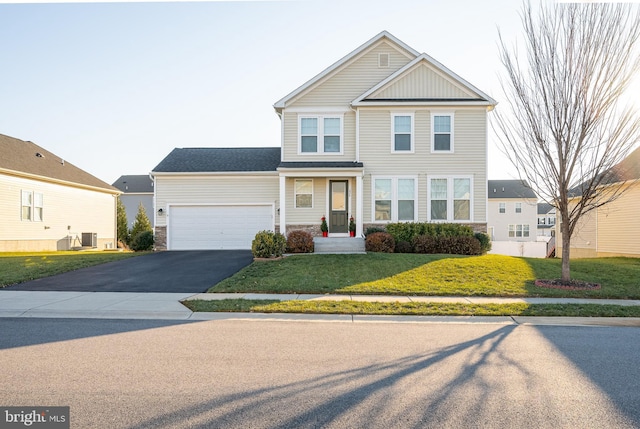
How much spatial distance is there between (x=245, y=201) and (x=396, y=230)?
7786 millimetres

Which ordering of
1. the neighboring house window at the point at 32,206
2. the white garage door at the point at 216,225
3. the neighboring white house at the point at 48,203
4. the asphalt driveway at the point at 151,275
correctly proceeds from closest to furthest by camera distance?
1. the asphalt driveway at the point at 151,275
2. the white garage door at the point at 216,225
3. the neighboring white house at the point at 48,203
4. the neighboring house window at the point at 32,206

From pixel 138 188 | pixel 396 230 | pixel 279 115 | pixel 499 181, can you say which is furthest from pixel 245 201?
A: pixel 499 181

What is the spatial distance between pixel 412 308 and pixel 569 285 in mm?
5777

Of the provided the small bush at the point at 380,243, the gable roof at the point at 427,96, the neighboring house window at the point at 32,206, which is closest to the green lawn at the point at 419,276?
the small bush at the point at 380,243

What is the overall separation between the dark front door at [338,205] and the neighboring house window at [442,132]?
15.3 feet

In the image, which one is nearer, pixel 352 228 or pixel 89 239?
pixel 352 228

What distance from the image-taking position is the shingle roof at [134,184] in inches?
1866

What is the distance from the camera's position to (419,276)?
12625 millimetres

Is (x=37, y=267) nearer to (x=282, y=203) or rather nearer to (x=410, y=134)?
(x=282, y=203)

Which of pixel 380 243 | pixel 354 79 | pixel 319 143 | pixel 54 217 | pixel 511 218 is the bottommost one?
pixel 380 243

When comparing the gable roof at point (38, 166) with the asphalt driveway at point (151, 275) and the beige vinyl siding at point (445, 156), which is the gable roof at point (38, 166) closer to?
the asphalt driveway at point (151, 275)

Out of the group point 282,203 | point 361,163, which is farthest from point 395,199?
point 282,203

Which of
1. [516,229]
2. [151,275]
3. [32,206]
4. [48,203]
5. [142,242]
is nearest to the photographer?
[151,275]

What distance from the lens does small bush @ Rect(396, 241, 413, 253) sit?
18.5m
